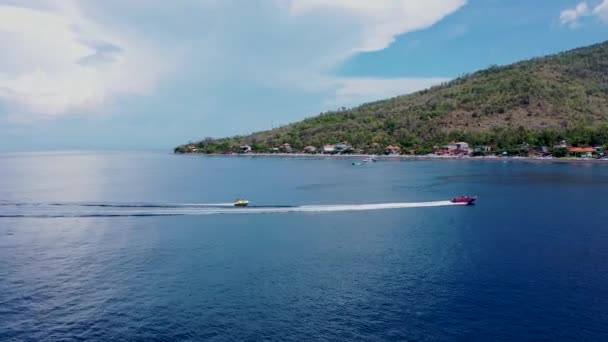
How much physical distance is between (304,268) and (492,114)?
133238mm

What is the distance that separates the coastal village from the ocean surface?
64039mm

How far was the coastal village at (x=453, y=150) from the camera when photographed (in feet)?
366

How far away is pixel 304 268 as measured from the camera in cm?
2959

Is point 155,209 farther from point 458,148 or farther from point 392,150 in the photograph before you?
point 392,150

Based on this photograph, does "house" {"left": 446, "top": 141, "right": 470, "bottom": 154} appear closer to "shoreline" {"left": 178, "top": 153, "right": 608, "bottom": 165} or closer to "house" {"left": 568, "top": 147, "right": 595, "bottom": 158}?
"shoreline" {"left": 178, "top": 153, "right": 608, "bottom": 165}

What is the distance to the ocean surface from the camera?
71.6 feet

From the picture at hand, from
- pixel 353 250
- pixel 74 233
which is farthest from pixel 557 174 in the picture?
pixel 74 233

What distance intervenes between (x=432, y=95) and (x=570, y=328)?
561 ft

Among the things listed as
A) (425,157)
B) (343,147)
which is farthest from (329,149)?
(425,157)

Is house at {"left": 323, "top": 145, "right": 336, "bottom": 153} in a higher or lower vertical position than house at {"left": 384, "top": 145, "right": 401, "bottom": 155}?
higher

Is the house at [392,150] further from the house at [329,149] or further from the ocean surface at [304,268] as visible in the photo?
the ocean surface at [304,268]

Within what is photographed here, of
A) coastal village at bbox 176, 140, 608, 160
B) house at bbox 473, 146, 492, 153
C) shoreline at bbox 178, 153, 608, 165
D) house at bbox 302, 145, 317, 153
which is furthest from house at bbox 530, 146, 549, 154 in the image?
house at bbox 302, 145, 317, 153

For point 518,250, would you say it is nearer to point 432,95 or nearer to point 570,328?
point 570,328

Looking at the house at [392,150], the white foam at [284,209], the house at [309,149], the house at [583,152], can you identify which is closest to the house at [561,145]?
the house at [583,152]
